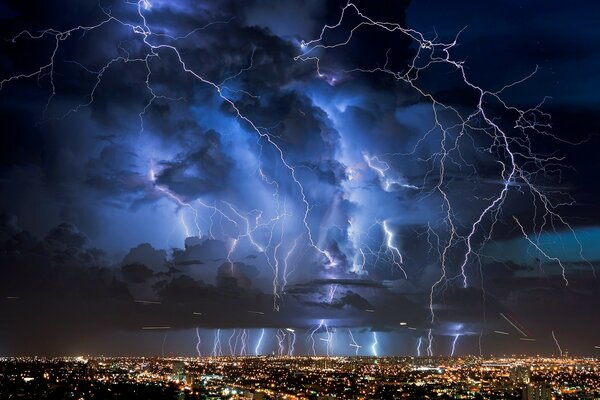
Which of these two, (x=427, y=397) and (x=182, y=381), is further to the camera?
(x=182, y=381)

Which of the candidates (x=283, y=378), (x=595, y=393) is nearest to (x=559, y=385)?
(x=595, y=393)

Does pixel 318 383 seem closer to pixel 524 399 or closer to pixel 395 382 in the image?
pixel 395 382

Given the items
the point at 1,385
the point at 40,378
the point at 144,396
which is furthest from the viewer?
the point at 40,378

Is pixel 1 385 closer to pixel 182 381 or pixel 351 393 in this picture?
pixel 182 381

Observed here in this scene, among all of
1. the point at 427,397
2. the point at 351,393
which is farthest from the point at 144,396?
the point at 427,397

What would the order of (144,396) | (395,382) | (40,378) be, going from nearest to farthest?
(144,396)
(40,378)
(395,382)

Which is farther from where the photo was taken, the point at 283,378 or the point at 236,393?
the point at 283,378

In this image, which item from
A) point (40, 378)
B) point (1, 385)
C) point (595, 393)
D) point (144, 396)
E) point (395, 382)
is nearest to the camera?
point (144, 396)

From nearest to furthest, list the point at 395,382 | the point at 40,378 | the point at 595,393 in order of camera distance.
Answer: the point at 595,393 < the point at 40,378 < the point at 395,382
